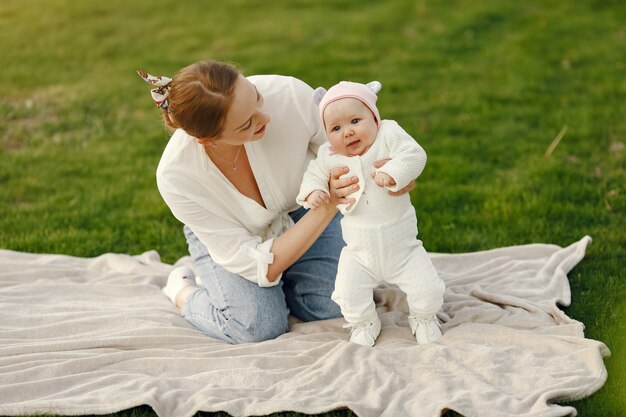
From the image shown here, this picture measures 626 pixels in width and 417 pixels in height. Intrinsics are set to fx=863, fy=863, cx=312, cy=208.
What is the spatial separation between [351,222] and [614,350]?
1261 millimetres

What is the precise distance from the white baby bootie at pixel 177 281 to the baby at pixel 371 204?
3.41 ft

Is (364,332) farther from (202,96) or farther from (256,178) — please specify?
(202,96)

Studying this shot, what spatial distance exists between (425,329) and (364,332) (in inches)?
10.9

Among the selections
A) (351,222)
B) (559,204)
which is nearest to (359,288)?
(351,222)

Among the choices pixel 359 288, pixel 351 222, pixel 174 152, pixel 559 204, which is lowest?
pixel 559 204

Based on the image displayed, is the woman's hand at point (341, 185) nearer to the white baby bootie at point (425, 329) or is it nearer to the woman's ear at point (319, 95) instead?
the woman's ear at point (319, 95)

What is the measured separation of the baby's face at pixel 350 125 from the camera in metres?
3.57

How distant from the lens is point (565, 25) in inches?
350

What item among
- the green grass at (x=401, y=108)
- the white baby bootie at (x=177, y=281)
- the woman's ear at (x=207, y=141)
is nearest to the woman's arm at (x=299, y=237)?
the woman's ear at (x=207, y=141)

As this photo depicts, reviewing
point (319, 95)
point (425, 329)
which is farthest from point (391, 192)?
point (425, 329)

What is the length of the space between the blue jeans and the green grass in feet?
2.43

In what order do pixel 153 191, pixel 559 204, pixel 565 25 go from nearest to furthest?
pixel 559 204
pixel 153 191
pixel 565 25

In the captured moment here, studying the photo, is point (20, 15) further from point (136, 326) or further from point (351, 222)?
point (351, 222)

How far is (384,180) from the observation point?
355cm
